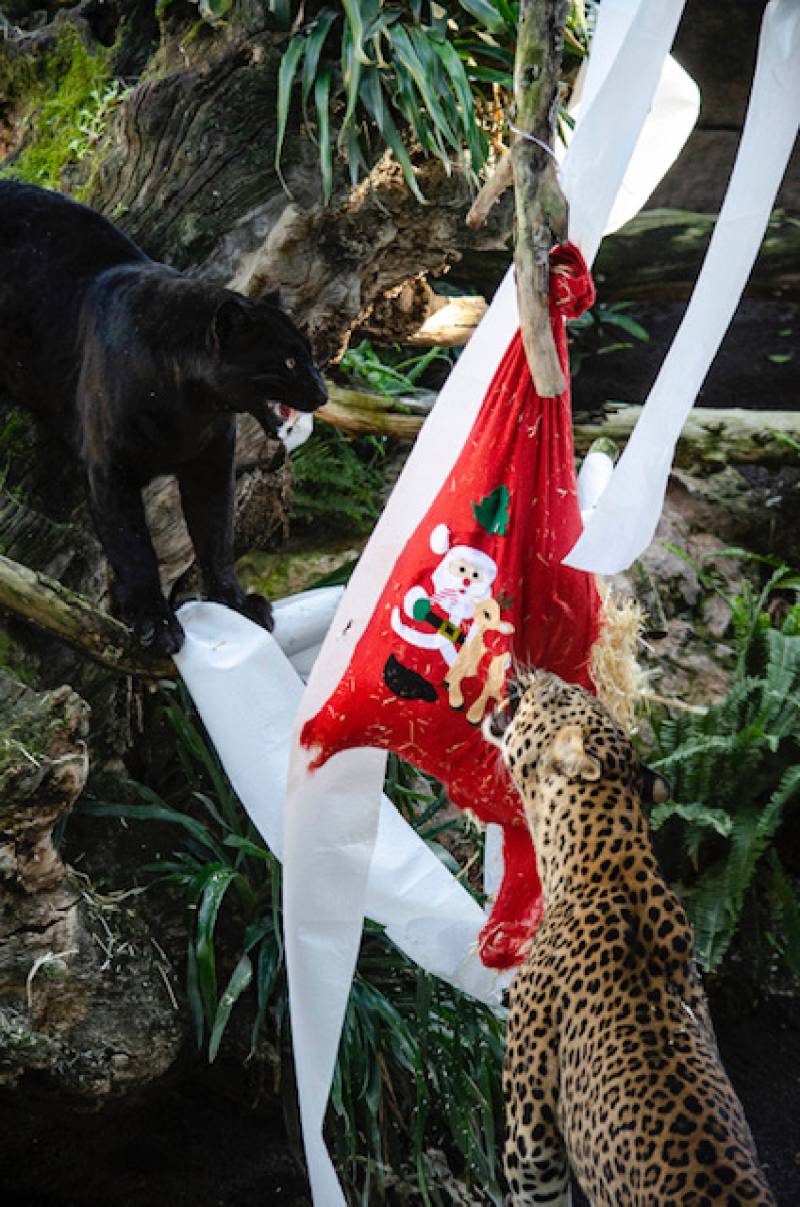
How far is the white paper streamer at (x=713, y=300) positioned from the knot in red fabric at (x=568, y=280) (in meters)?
0.15

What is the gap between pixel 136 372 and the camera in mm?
2270

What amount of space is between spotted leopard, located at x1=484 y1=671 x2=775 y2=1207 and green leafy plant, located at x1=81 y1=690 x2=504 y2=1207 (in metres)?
1.12

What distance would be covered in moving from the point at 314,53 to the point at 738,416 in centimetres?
252

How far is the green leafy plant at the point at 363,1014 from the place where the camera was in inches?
113

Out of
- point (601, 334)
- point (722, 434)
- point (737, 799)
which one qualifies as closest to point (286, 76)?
point (737, 799)

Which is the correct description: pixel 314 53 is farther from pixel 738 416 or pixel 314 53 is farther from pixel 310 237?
pixel 738 416

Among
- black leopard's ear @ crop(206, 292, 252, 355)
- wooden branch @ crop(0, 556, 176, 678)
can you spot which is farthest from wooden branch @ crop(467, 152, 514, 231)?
wooden branch @ crop(0, 556, 176, 678)

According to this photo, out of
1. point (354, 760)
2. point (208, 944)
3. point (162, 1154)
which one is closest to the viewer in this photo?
point (354, 760)

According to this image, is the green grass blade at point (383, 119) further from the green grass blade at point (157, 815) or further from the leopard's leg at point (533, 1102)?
the leopard's leg at point (533, 1102)

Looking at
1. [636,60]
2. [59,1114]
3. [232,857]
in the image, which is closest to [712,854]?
[232,857]

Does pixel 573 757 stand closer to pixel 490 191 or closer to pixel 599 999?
pixel 599 999

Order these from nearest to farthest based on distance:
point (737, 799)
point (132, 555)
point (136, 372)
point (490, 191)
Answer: point (490, 191) < point (136, 372) < point (132, 555) < point (737, 799)

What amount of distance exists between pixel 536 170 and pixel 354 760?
3.04 feet

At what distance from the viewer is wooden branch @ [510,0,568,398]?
1691 mm
